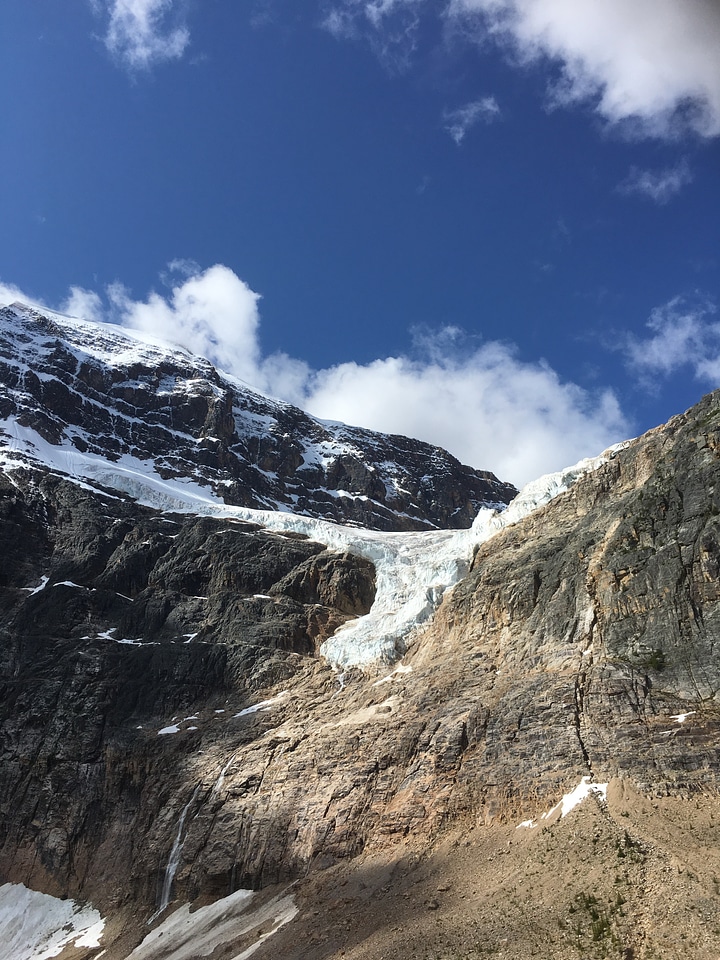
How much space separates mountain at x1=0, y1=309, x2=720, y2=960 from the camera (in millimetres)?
33219

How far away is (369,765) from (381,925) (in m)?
12.0

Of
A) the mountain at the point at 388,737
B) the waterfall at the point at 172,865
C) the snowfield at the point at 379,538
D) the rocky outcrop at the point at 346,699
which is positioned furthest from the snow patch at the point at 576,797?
the waterfall at the point at 172,865

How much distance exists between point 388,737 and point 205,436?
113m

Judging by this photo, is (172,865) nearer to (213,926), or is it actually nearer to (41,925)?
(213,926)

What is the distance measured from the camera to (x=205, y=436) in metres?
153

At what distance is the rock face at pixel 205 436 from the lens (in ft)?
440

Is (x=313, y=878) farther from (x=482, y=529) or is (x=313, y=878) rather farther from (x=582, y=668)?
(x=482, y=529)

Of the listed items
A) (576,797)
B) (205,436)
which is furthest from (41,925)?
(205,436)

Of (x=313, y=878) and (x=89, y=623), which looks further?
(x=89, y=623)

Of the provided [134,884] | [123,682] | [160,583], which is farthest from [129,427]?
[134,884]

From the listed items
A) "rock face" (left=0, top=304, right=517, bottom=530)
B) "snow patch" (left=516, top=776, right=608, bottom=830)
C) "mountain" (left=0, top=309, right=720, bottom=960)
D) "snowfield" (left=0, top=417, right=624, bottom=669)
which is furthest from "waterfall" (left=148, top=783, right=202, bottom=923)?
"rock face" (left=0, top=304, right=517, bottom=530)

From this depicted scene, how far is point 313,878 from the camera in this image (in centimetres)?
4241

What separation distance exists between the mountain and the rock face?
167 feet

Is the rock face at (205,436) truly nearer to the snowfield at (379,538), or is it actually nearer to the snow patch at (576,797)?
the snowfield at (379,538)
